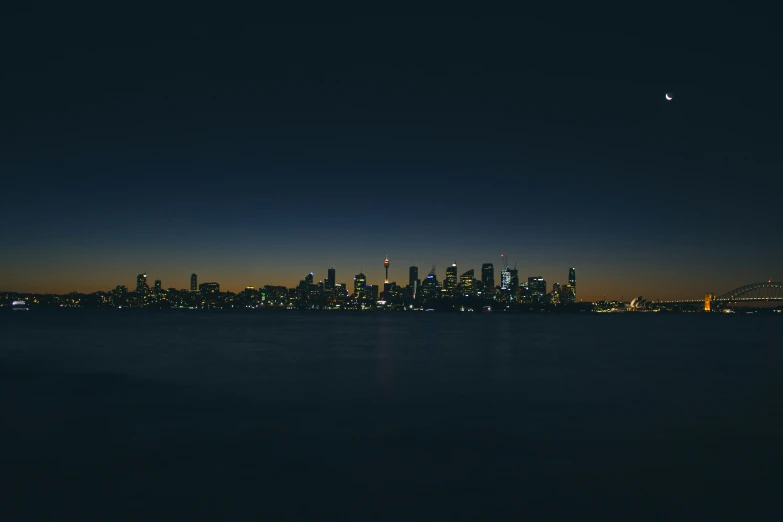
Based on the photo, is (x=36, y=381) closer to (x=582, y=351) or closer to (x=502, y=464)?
(x=502, y=464)

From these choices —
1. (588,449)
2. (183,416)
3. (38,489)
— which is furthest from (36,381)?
(588,449)

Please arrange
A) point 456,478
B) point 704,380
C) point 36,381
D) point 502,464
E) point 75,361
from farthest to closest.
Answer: point 75,361 < point 704,380 < point 36,381 < point 502,464 < point 456,478

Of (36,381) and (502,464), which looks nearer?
(502,464)

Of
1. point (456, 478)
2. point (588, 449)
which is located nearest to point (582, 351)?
point (588, 449)

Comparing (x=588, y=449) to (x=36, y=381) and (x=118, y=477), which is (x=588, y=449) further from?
(x=36, y=381)

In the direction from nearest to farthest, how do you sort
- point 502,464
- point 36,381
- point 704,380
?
point 502,464 < point 36,381 < point 704,380

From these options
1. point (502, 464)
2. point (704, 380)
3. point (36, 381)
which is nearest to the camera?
point (502, 464)
